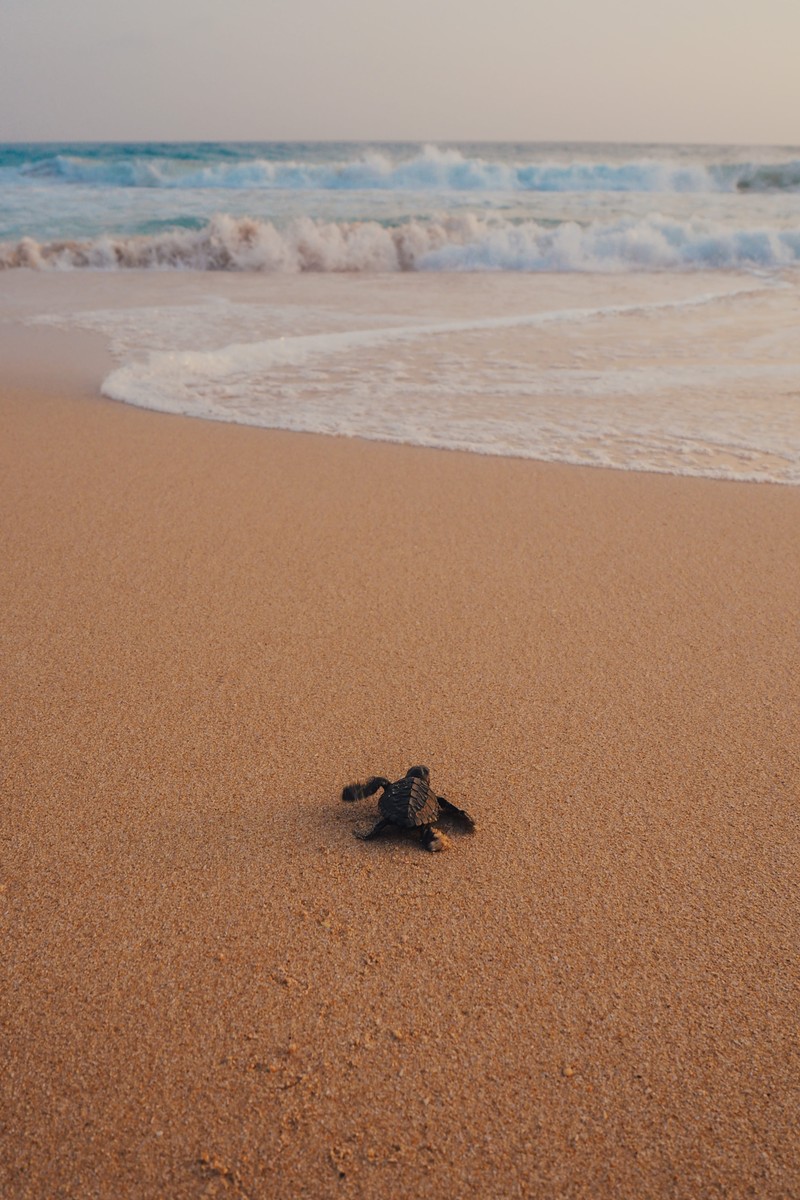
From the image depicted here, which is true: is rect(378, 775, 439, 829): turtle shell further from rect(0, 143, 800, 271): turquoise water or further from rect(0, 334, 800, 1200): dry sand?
rect(0, 143, 800, 271): turquoise water

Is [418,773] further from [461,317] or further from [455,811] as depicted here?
[461,317]

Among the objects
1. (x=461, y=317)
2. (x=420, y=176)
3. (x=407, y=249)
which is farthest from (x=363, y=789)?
(x=420, y=176)

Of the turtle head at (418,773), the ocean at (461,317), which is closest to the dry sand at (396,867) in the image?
the turtle head at (418,773)

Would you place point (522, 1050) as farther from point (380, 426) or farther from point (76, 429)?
point (76, 429)

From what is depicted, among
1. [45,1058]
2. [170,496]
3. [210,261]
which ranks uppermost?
[210,261]

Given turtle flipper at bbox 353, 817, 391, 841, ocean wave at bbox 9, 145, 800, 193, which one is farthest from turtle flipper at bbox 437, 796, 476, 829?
ocean wave at bbox 9, 145, 800, 193

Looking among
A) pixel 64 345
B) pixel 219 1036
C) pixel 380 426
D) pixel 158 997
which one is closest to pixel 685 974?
pixel 219 1036
